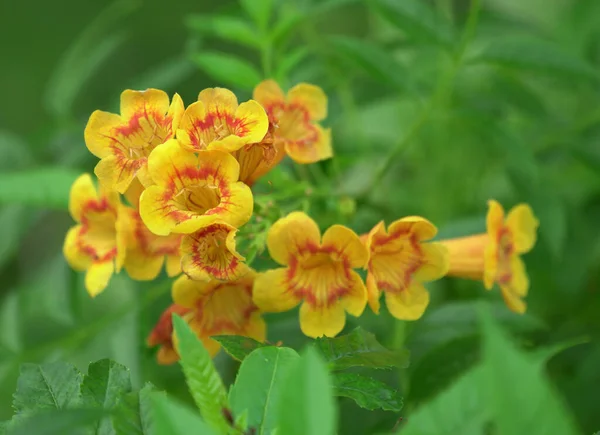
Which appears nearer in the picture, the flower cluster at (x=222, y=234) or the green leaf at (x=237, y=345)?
the green leaf at (x=237, y=345)

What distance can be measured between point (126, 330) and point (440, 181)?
0.61 m

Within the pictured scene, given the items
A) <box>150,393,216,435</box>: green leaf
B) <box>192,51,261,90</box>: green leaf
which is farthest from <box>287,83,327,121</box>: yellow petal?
<box>150,393,216,435</box>: green leaf

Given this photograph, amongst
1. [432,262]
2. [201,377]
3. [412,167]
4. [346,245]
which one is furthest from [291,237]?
[412,167]

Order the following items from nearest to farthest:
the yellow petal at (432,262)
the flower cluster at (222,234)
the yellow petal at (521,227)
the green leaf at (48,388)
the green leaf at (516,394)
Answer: the green leaf at (516,394) < the green leaf at (48,388) < the flower cluster at (222,234) < the yellow petal at (432,262) < the yellow petal at (521,227)

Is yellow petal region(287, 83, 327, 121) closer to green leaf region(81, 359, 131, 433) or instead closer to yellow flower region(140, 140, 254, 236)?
yellow flower region(140, 140, 254, 236)

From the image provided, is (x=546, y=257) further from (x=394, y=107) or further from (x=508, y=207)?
(x=394, y=107)

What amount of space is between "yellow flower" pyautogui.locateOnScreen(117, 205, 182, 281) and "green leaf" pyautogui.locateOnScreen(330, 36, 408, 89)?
36 cm

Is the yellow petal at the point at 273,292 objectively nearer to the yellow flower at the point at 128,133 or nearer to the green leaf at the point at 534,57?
the yellow flower at the point at 128,133

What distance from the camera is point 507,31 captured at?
1.28 m

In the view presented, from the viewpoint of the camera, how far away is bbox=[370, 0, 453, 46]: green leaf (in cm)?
106

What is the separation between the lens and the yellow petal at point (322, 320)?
82 centimetres

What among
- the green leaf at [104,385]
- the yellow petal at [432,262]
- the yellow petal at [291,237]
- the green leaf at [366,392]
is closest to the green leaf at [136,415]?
the green leaf at [104,385]

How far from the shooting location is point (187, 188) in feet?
2.60

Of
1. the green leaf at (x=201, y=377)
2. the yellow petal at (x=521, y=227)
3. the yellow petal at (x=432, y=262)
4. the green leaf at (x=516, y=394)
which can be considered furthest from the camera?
the yellow petal at (x=521, y=227)
